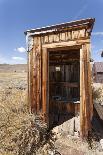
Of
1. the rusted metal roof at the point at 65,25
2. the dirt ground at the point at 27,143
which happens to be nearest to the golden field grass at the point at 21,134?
the dirt ground at the point at 27,143

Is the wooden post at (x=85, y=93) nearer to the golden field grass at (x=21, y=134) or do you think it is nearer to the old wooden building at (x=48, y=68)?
the old wooden building at (x=48, y=68)

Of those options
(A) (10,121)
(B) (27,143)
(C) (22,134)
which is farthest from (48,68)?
(B) (27,143)

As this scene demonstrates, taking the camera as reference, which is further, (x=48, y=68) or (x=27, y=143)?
(x=48, y=68)

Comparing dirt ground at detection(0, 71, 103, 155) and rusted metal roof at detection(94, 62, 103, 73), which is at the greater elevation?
rusted metal roof at detection(94, 62, 103, 73)

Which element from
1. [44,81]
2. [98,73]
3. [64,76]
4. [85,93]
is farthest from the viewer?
[98,73]

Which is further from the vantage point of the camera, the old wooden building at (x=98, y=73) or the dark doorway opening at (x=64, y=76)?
the old wooden building at (x=98, y=73)

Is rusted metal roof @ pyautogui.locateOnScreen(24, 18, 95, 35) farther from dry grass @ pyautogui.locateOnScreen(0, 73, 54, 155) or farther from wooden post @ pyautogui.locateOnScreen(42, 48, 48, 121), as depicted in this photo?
dry grass @ pyautogui.locateOnScreen(0, 73, 54, 155)

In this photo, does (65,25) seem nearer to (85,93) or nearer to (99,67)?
(85,93)

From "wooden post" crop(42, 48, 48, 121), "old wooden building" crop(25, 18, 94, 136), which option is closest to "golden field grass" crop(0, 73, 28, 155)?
"old wooden building" crop(25, 18, 94, 136)

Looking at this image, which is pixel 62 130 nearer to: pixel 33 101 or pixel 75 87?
pixel 33 101

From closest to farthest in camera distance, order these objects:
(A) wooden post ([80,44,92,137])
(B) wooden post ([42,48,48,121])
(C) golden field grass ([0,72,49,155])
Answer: (C) golden field grass ([0,72,49,155])
(A) wooden post ([80,44,92,137])
(B) wooden post ([42,48,48,121])

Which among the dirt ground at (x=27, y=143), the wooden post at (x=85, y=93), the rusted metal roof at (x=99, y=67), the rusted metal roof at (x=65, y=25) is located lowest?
the dirt ground at (x=27, y=143)

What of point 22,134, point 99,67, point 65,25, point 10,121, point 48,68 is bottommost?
point 22,134

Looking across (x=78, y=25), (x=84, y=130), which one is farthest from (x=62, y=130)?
(x=78, y=25)
